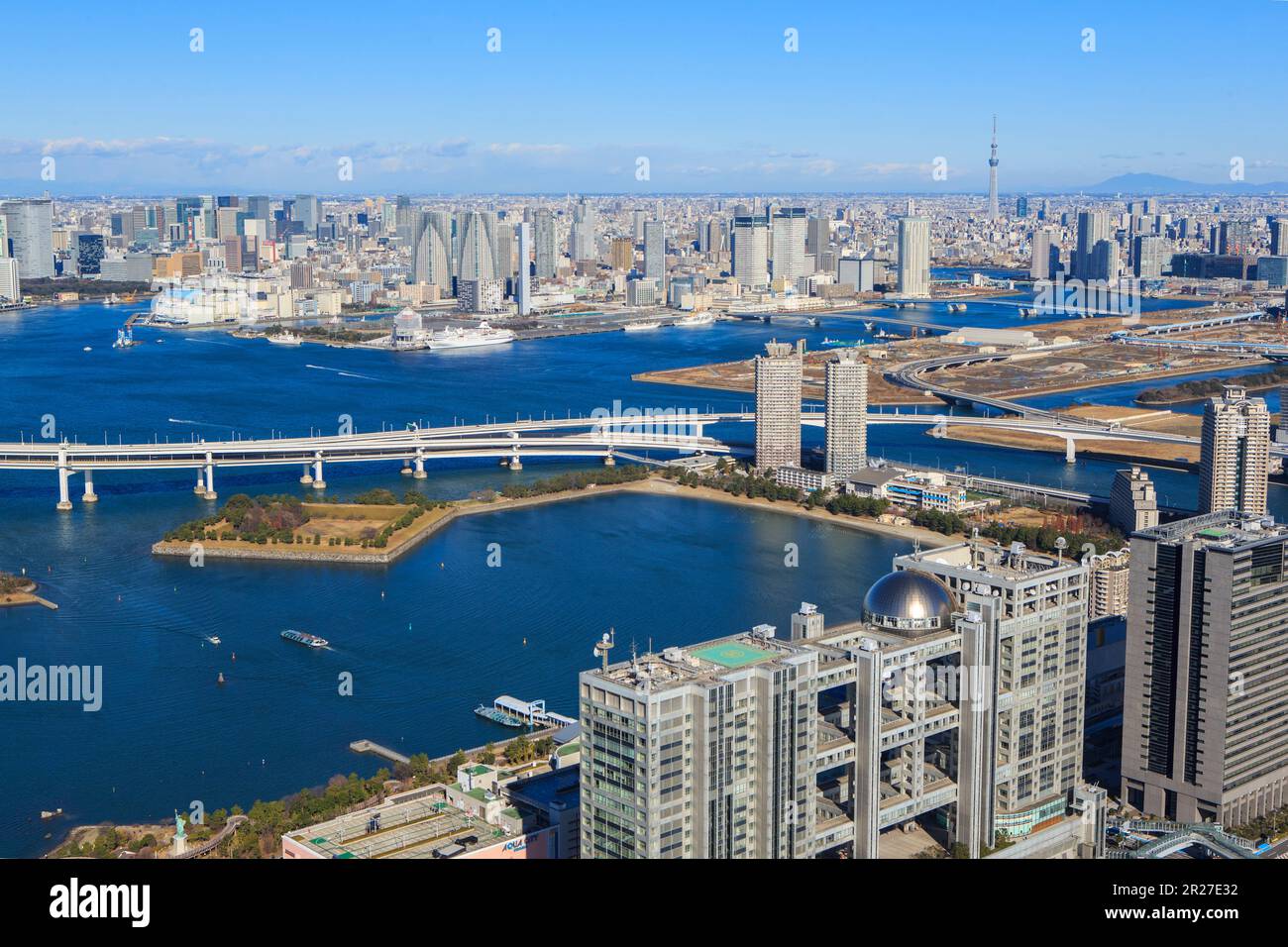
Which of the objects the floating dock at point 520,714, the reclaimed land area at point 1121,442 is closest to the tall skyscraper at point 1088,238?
the reclaimed land area at point 1121,442

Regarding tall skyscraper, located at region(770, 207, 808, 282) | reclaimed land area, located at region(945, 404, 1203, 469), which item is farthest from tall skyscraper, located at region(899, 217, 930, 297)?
reclaimed land area, located at region(945, 404, 1203, 469)

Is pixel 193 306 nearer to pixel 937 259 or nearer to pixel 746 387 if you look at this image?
pixel 746 387

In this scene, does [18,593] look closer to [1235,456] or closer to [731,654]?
[731,654]

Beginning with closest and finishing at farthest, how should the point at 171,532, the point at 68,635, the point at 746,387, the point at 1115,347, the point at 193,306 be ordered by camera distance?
the point at 68,635 → the point at 171,532 → the point at 746,387 → the point at 1115,347 → the point at 193,306

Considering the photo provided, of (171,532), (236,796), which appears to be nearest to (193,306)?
(171,532)

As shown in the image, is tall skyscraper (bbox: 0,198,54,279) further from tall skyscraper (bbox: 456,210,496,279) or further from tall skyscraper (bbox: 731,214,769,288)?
tall skyscraper (bbox: 731,214,769,288)
